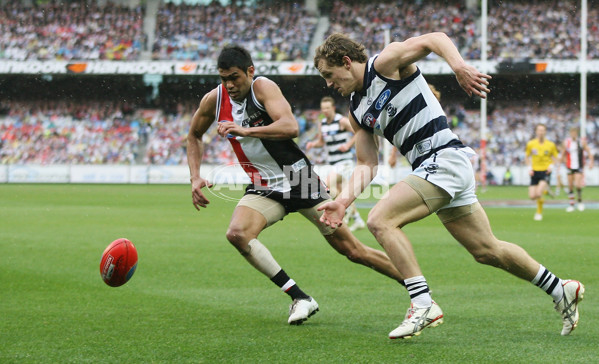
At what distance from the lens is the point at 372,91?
531 cm

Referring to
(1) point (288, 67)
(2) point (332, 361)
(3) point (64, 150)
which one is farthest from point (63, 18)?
(2) point (332, 361)

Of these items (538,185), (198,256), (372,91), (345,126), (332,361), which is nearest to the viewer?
(332,361)

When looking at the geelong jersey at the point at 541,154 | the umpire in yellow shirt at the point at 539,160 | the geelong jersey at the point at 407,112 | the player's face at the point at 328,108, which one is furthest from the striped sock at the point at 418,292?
the geelong jersey at the point at 541,154

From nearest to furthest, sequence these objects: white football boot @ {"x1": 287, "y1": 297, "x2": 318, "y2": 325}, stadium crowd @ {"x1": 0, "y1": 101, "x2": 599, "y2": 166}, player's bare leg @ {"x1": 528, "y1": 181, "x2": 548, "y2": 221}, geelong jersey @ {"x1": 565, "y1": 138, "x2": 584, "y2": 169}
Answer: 1. white football boot @ {"x1": 287, "y1": 297, "x2": 318, "y2": 325}
2. player's bare leg @ {"x1": 528, "y1": 181, "x2": 548, "y2": 221}
3. geelong jersey @ {"x1": 565, "y1": 138, "x2": 584, "y2": 169}
4. stadium crowd @ {"x1": 0, "y1": 101, "x2": 599, "y2": 166}

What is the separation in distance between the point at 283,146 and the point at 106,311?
1.98 metres

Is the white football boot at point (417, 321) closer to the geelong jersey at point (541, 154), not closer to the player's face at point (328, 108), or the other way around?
the player's face at point (328, 108)

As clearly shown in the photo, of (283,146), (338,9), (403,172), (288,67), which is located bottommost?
(403,172)

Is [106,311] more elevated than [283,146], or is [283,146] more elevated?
[283,146]

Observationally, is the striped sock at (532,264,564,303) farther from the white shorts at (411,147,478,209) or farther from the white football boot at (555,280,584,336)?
the white shorts at (411,147,478,209)

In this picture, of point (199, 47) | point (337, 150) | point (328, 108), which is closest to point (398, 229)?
point (328, 108)

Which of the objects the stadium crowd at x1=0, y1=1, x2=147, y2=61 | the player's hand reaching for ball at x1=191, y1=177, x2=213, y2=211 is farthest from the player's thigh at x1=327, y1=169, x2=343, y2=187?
the stadium crowd at x1=0, y1=1, x2=147, y2=61

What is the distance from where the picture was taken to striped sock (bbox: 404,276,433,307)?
508cm

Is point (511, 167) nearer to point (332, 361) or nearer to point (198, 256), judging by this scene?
point (198, 256)

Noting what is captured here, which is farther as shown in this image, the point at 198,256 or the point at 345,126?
the point at 345,126
